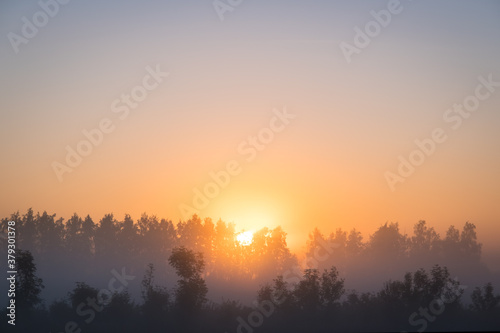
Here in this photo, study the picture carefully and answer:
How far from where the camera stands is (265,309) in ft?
299

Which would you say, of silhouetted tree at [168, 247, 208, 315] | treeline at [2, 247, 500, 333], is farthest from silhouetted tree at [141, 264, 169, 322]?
silhouetted tree at [168, 247, 208, 315]

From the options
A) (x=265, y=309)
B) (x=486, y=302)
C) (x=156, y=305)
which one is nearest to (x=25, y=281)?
(x=156, y=305)

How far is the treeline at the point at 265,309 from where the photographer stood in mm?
81750

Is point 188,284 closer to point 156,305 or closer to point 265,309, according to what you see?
point 156,305

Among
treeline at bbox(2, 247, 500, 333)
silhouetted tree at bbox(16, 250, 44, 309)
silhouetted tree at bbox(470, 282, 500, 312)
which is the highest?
silhouetted tree at bbox(16, 250, 44, 309)

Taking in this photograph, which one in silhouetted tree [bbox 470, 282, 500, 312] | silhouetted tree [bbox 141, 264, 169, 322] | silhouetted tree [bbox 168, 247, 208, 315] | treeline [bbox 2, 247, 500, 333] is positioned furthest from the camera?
silhouetted tree [bbox 470, 282, 500, 312]

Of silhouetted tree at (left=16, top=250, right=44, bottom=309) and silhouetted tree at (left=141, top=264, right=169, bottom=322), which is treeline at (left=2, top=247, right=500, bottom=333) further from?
silhouetted tree at (left=16, top=250, right=44, bottom=309)

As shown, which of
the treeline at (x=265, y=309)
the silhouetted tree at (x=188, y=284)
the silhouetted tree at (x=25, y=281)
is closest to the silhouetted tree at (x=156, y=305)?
the treeline at (x=265, y=309)

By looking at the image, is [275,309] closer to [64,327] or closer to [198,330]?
[198,330]

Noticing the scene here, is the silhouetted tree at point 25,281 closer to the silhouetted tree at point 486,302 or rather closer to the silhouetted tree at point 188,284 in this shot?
the silhouetted tree at point 188,284

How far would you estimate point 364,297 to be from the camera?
92.1 metres

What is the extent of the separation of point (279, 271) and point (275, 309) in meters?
110

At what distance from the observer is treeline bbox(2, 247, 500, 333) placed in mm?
81750

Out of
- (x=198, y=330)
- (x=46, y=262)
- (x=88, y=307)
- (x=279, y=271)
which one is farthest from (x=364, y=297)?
(x=46, y=262)
